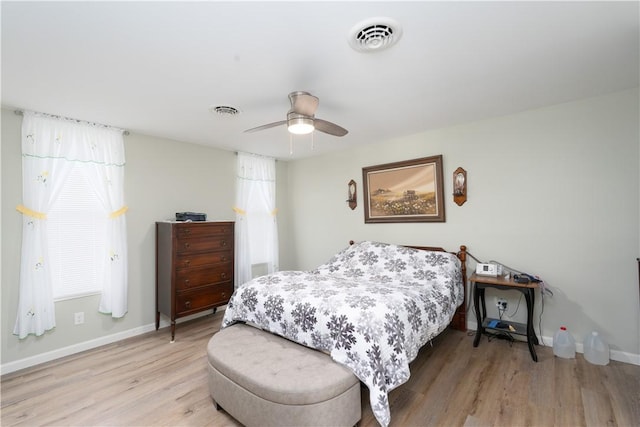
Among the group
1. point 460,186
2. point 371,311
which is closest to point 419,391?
point 371,311

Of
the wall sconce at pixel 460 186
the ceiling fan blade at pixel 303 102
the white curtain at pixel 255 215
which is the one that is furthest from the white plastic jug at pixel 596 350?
the white curtain at pixel 255 215

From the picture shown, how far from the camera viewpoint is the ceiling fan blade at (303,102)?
231cm

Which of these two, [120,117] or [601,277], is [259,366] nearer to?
[120,117]

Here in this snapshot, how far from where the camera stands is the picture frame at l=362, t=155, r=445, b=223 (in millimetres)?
3635

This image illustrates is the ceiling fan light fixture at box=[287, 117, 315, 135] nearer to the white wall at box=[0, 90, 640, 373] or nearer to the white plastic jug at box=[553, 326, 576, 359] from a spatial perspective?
the white wall at box=[0, 90, 640, 373]

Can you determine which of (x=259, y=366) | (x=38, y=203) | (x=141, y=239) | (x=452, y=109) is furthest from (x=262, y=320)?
(x=452, y=109)

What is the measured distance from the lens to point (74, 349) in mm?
3002

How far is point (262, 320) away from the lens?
2467 mm

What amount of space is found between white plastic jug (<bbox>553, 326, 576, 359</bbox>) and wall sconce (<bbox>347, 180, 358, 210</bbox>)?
2.68 metres

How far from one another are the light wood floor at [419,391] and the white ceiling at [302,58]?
2.38 metres

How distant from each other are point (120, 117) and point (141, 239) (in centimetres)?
139

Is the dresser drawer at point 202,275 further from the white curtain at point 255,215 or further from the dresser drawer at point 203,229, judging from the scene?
the white curtain at point 255,215

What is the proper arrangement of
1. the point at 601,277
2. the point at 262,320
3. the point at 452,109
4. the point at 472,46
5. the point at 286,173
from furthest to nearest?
the point at 286,173 → the point at 452,109 → the point at 601,277 → the point at 262,320 → the point at 472,46

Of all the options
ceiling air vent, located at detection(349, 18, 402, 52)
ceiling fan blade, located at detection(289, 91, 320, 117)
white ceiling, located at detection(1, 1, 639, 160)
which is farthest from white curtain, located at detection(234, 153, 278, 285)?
ceiling air vent, located at detection(349, 18, 402, 52)
